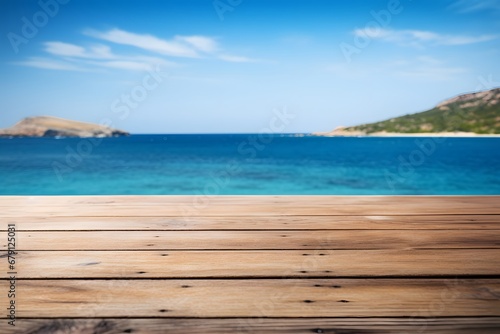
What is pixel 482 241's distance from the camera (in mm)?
1403

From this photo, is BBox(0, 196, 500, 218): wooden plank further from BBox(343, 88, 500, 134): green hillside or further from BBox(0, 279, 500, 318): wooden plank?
BBox(343, 88, 500, 134): green hillside

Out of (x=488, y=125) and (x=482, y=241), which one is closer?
(x=482, y=241)

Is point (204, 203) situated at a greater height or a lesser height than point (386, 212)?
greater

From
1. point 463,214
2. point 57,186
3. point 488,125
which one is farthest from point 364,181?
point 488,125

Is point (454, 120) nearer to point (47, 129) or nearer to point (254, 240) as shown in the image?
point (254, 240)

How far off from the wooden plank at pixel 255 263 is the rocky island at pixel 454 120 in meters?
30.4

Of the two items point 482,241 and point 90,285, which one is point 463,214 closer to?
point 482,241

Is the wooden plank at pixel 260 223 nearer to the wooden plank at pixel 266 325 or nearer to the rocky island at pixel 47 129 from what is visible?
the wooden plank at pixel 266 325

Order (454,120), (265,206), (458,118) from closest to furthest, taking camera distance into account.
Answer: (265,206) → (458,118) → (454,120)

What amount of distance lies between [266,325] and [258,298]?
0.42 ft

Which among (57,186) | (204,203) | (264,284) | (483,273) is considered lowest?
(483,273)

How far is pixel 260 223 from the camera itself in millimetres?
1670

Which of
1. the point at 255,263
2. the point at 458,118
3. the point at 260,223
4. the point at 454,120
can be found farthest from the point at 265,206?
the point at 454,120

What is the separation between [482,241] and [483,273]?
368 millimetres
